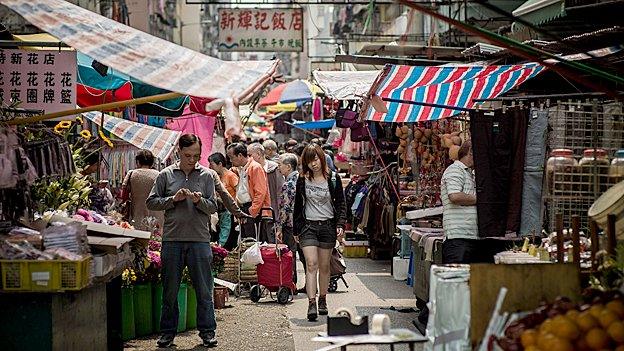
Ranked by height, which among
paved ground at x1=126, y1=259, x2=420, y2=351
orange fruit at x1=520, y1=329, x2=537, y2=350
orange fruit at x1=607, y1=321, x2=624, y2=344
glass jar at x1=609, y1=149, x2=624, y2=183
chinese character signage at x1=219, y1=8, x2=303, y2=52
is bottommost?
paved ground at x1=126, y1=259, x2=420, y2=351

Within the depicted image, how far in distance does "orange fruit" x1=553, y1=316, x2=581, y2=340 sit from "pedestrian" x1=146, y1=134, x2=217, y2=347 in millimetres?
5733

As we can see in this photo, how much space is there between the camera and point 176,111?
1559 cm

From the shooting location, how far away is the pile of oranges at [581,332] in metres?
5.59

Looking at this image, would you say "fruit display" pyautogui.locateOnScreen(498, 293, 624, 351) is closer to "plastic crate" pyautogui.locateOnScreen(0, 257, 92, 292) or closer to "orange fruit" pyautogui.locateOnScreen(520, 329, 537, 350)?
"orange fruit" pyautogui.locateOnScreen(520, 329, 537, 350)

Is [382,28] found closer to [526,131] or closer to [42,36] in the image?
[42,36]

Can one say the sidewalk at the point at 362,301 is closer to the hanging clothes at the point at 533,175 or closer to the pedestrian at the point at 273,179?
the pedestrian at the point at 273,179

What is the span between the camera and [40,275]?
8297 mm

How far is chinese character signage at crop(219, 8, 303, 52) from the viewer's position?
3016 centimetres

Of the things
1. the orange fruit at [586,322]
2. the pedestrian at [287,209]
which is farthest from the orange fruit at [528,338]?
the pedestrian at [287,209]

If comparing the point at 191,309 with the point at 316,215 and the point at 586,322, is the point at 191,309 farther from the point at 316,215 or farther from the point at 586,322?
the point at 586,322

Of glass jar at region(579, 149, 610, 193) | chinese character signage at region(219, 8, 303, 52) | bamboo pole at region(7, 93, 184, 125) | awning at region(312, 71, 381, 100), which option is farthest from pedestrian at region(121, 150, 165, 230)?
chinese character signage at region(219, 8, 303, 52)

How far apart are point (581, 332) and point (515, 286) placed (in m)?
0.75

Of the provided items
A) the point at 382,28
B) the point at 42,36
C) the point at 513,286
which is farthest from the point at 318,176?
the point at 382,28

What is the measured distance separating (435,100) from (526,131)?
11.1ft
